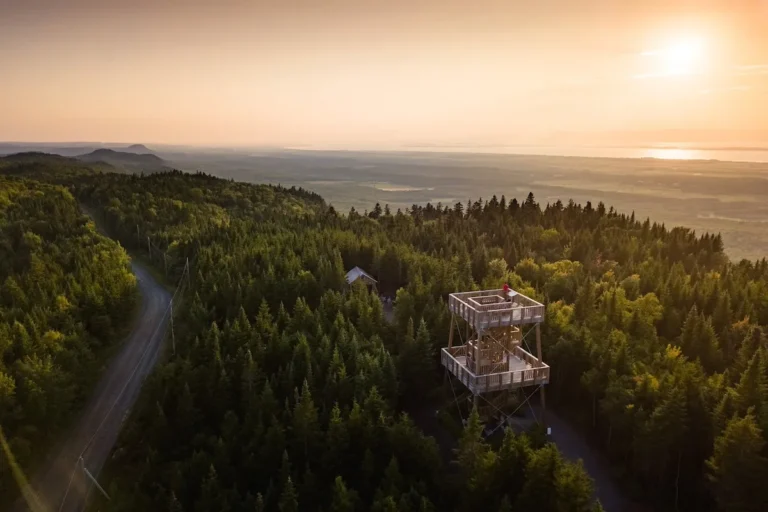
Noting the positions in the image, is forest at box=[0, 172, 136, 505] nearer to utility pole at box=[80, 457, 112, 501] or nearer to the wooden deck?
utility pole at box=[80, 457, 112, 501]

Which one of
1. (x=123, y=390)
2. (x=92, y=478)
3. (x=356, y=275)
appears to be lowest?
(x=92, y=478)

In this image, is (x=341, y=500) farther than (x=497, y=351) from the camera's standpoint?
No

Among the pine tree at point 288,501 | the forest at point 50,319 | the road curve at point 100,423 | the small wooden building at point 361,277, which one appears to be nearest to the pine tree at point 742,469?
the pine tree at point 288,501

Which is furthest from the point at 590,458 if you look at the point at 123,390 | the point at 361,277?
the point at 123,390

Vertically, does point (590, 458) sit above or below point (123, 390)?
above

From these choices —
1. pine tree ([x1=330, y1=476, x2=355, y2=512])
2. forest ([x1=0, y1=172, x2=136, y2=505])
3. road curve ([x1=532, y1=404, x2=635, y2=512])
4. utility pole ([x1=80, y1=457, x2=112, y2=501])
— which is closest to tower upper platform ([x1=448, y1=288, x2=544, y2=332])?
road curve ([x1=532, y1=404, x2=635, y2=512])

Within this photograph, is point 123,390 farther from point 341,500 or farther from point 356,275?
point 341,500

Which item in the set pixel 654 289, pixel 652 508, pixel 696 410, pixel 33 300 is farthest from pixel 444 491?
pixel 33 300
